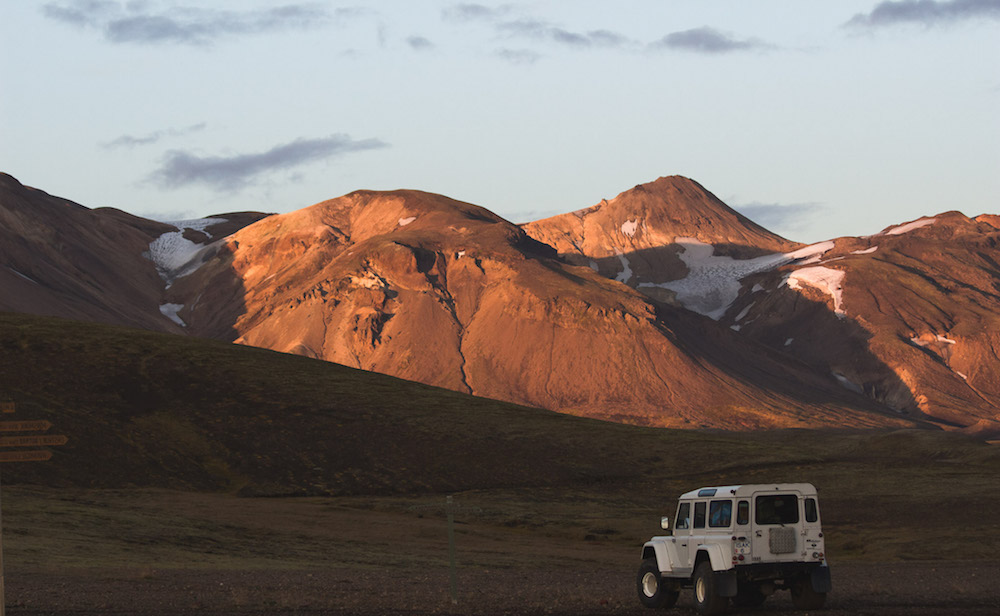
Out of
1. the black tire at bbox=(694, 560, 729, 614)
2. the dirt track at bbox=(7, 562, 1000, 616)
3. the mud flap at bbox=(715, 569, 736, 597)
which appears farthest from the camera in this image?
the dirt track at bbox=(7, 562, 1000, 616)

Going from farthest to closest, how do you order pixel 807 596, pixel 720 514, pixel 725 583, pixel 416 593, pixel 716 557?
pixel 416 593 → pixel 807 596 → pixel 720 514 → pixel 716 557 → pixel 725 583

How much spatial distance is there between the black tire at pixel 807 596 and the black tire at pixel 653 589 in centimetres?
271

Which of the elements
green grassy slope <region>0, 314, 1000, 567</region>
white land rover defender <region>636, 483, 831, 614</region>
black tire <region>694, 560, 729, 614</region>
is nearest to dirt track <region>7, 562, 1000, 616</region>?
white land rover defender <region>636, 483, 831, 614</region>

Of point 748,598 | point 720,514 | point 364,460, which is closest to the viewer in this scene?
point 720,514

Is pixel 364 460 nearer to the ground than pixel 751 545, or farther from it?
nearer to the ground

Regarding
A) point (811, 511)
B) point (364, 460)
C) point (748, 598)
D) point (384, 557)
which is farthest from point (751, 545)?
point (364, 460)

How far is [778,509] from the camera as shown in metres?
25.9

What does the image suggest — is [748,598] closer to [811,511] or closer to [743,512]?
[811,511]

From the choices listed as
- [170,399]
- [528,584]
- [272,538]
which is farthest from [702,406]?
[528,584]

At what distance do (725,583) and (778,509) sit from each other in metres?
→ 1.99

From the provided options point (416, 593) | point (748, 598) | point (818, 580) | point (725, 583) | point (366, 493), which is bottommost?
point (366, 493)

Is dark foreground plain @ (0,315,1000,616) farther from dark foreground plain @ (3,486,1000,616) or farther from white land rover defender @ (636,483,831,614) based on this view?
white land rover defender @ (636,483,831,614)

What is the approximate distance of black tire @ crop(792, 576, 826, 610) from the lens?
26.6 metres

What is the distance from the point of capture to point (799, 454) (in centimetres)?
9469
